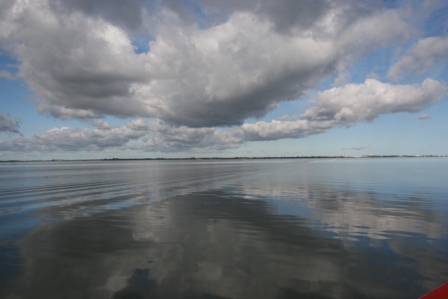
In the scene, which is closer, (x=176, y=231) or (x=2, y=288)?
(x=2, y=288)

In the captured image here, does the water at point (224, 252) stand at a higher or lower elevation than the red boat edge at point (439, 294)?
lower

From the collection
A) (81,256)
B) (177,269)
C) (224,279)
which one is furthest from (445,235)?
(81,256)

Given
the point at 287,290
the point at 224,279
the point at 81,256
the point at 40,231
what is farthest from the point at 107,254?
the point at 287,290

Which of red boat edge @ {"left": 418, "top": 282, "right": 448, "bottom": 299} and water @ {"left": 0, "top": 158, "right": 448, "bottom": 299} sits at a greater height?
red boat edge @ {"left": 418, "top": 282, "right": 448, "bottom": 299}

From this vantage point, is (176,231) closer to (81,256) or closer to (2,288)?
(81,256)

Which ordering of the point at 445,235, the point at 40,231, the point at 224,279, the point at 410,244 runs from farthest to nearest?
1. the point at 40,231
2. the point at 445,235
3. the point at 410,244
4. the point at 224,279

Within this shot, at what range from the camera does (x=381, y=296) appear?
23.1 ft

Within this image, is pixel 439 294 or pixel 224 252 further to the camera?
pixel 224 252

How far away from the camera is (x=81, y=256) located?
32.1 ft

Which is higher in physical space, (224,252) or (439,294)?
(439,294)

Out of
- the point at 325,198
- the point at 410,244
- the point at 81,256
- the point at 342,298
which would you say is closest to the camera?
the point at 342,298

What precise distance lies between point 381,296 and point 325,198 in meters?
16.8

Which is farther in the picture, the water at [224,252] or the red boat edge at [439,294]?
the water at [224,252]

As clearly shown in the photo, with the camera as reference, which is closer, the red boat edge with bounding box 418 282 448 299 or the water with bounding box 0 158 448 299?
the red boat edge with bounding box 418 282 448 299
